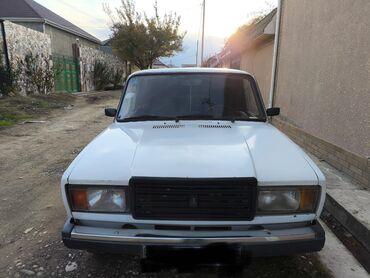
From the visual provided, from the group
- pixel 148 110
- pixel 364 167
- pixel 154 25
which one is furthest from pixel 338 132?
pixel 154 25

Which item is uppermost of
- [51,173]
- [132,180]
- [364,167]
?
[132,180]

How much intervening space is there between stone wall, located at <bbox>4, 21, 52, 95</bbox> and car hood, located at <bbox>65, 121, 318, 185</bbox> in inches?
505

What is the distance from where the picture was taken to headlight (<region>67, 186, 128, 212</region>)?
7.65ft

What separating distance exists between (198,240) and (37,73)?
628 inches

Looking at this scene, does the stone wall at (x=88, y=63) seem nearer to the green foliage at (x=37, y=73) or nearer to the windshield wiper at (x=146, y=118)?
the green foliage at (x=37, y=73)

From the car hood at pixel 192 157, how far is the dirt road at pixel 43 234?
0.97m

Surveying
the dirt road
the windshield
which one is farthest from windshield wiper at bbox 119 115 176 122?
the dirt road

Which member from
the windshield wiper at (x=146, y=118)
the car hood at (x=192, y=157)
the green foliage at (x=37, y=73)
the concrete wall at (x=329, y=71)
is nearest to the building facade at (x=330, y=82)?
the concrete wall at (x=329, y=71)

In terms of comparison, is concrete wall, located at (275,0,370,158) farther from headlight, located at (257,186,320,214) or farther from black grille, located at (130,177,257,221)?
black grille, located at (130,177,257,221)

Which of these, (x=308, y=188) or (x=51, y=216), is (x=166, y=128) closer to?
(x=308, y=188)

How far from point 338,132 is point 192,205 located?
153 inches

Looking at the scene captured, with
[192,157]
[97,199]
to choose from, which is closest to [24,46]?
[97,199]

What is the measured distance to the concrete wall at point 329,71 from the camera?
4.61 meters

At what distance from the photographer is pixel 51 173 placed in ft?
17.8
